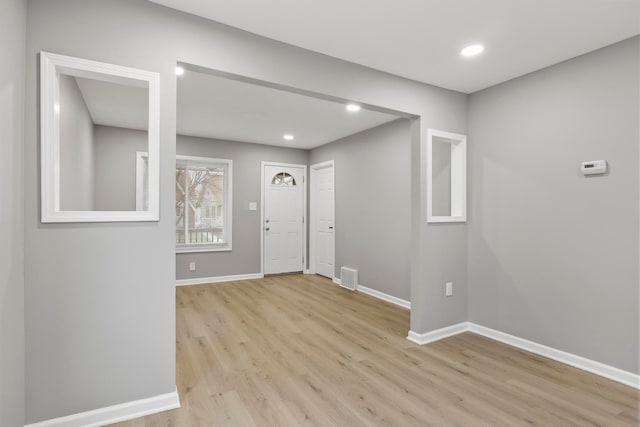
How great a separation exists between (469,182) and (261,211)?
12.4 ft

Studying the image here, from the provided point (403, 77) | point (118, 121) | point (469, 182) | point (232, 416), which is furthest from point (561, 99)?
point (118, 121)

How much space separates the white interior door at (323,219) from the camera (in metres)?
6.04

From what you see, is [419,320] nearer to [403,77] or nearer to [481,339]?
[481,339]

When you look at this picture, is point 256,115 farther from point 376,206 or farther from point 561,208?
point 561,208

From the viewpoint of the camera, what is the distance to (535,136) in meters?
2.92

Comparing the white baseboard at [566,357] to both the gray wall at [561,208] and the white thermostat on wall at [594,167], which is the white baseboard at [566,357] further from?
the white thermostat on wall at [594,167]

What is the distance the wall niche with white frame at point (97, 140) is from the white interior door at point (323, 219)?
3019 millimetres

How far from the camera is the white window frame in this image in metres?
5.59

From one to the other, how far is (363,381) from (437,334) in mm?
1178

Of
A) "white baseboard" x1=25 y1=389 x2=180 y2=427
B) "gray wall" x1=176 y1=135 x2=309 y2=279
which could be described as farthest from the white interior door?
"white baseboard" x1=25 y1=389 x2=180 y2=427

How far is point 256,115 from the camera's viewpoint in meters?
4.27

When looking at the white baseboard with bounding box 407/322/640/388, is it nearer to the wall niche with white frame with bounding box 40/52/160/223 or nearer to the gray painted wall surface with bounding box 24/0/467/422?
the gray painted wall surface with bounding box 24/0/467/422

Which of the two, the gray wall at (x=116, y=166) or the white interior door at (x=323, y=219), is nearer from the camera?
the gray wall at (x=116, y=166)

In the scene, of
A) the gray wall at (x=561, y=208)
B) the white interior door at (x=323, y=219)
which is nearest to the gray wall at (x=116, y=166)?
the white interior door at (x=323, y=219)
